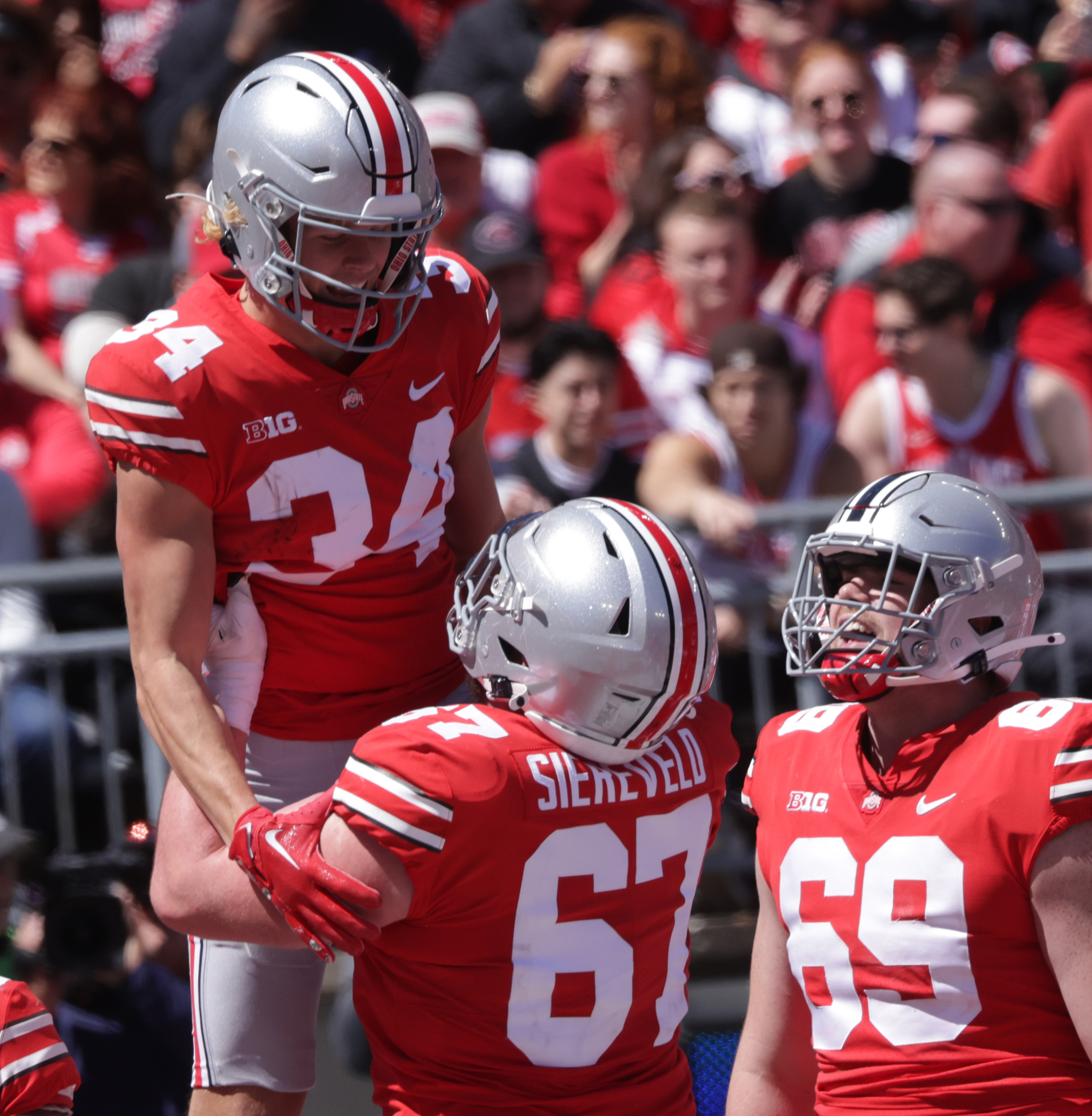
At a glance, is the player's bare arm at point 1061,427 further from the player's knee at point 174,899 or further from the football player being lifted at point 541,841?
the player's knee at point 174,899

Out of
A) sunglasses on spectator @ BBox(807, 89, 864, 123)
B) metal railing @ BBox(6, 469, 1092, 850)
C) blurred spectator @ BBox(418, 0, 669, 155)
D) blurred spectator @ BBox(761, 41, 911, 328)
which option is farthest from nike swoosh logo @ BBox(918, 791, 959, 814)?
blurred spectator @ BBox(418, 0, 669, 155)

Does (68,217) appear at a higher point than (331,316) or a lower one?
higher

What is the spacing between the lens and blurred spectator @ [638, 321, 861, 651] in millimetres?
4738

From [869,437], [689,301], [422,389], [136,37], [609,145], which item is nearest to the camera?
[422,389]

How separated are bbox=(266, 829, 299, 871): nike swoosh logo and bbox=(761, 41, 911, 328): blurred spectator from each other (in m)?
4.03

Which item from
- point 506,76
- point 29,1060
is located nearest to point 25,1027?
point 29,1060

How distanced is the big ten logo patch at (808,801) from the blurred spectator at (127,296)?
3.42 meters

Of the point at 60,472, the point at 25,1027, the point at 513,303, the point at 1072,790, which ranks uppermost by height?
the point at 513,303

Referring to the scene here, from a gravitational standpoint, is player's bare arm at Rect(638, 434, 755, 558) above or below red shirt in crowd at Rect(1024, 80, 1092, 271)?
below

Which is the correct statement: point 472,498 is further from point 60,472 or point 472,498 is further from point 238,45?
point 238,45

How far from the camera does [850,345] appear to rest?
17.8 ft

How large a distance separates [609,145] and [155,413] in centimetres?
397

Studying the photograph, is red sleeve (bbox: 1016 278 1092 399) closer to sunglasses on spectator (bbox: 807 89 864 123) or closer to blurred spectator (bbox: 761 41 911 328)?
blurred spectator (bbox: 761 41 911 328)

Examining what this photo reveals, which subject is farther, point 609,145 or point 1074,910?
point 609,145
